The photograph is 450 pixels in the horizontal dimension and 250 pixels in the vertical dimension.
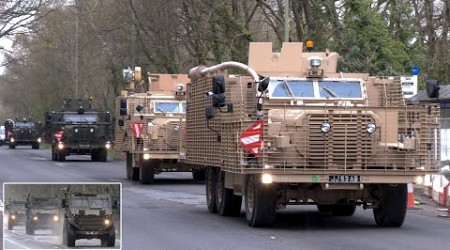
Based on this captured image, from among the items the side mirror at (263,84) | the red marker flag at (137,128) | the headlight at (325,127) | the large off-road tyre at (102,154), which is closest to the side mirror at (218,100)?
the side mirror at (263,84)

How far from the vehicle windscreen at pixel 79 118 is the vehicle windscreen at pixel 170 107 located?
16.4m

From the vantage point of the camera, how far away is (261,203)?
1533 cm

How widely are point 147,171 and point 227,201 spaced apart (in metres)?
10.8

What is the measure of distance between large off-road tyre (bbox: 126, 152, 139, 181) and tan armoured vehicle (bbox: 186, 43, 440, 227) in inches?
511

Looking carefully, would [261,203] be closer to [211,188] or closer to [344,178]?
[344,178]

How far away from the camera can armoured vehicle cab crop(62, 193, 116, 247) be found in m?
6.35

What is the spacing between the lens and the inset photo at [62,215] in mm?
6289

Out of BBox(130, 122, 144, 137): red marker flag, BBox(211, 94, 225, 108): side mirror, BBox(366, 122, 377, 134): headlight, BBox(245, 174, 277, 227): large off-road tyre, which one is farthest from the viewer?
BBox(130, 122, 144, 137): red marker flag

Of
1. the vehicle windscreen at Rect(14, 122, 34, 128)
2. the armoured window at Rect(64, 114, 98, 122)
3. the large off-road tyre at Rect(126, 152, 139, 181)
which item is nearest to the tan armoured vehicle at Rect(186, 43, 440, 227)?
the large off-road tyre at Rect(126, 152, 139, 181)

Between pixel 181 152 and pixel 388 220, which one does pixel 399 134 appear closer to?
pixel 388 220

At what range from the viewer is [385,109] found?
1530cm

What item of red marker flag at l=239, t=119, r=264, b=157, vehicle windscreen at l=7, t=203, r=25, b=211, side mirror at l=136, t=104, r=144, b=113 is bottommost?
vehicle windscreen at l=7, t=203, r=25, b=211

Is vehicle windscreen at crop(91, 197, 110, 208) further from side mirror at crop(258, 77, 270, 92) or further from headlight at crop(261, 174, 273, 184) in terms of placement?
side mirror at crop(258, 77, 270, 92)

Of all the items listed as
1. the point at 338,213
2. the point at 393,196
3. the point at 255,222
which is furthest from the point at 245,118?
the point at 338,213
